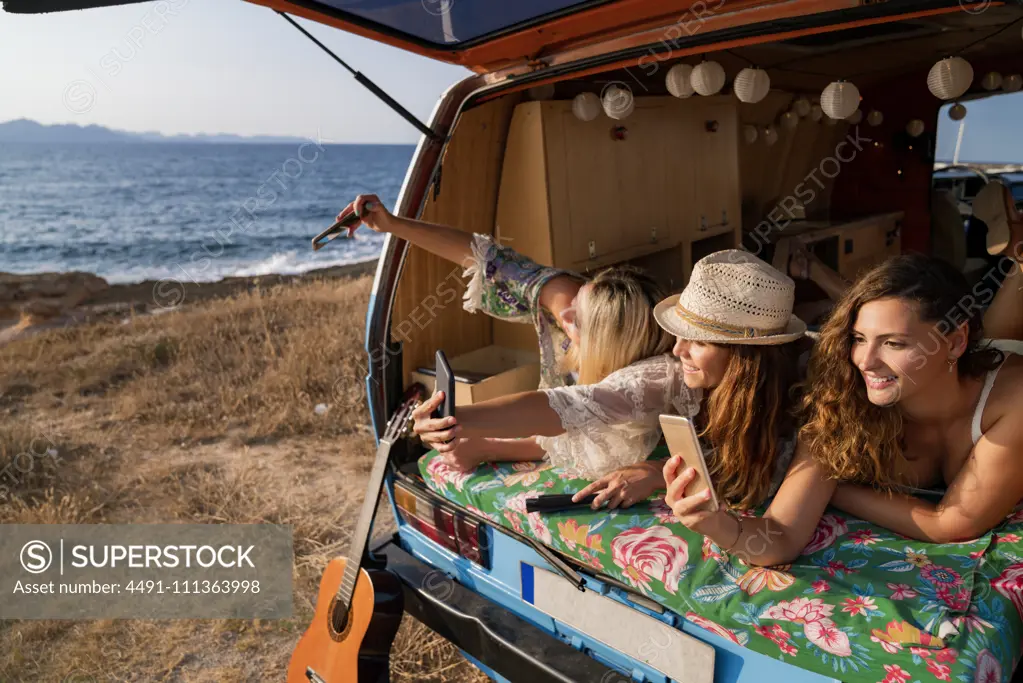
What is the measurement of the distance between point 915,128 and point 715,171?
199 centimetres

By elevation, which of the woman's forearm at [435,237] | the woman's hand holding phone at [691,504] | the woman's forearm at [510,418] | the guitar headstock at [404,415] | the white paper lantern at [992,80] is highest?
the white paper lantern at [992,80]

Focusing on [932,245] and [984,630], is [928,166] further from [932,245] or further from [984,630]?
[984,630]

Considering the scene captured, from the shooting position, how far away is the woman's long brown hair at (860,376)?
1.73 meters

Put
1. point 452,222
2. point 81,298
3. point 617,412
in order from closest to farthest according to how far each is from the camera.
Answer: point 617,412, point 452,222, point 81,298

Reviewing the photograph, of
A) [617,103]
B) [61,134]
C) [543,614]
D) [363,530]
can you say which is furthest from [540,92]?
[61,134]

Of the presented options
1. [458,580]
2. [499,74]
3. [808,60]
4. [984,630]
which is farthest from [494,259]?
[808,60]

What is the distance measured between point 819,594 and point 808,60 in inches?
156

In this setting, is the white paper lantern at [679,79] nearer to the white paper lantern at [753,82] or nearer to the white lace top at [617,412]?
the white paper lantern at [753,82]

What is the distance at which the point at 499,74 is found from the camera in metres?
2.83

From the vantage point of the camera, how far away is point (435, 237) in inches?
112

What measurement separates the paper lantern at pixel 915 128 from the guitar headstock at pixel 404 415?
4.69m

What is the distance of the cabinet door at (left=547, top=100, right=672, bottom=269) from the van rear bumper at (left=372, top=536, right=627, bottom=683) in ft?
5.74

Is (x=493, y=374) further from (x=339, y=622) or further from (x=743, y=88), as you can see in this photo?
(x=743, y=88)

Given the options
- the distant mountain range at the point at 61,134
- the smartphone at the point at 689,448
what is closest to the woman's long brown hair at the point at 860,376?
the smartphone at the point at 689,448
